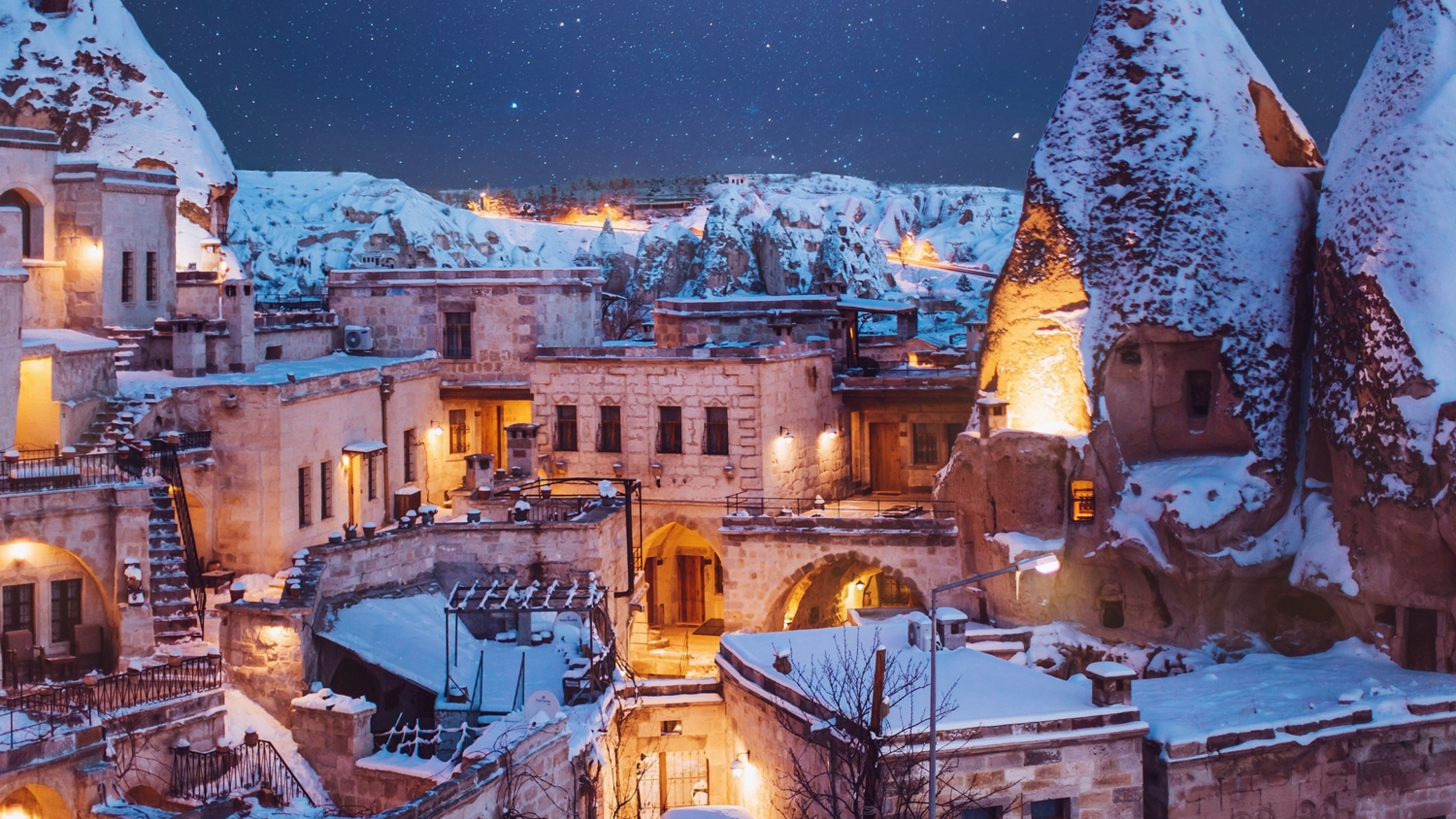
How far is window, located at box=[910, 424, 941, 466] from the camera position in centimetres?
4591

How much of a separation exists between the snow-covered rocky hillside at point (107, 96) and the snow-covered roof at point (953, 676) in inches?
1445

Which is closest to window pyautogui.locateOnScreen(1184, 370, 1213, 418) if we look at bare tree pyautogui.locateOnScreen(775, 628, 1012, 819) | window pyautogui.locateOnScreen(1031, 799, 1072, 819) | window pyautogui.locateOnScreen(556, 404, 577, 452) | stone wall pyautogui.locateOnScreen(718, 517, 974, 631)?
stone wall pyautogui.locateOnScreen(718, 517, 974, 631)

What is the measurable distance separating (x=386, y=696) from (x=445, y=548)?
524cm

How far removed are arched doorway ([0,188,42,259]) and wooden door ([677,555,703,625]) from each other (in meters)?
18.7

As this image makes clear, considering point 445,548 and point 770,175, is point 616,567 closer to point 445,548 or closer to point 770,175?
point 445,548

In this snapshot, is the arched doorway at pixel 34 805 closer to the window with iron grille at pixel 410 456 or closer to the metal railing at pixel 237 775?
the metal railing at pixel 237 775

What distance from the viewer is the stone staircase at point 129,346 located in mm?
36281

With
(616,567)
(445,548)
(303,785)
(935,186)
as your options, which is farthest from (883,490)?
(935,186)

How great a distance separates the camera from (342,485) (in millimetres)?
37531

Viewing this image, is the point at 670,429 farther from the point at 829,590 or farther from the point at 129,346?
the point at 129,346

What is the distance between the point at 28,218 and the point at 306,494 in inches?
413

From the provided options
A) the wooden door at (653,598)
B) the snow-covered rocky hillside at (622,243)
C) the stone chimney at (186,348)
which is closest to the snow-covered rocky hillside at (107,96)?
the snow-covered rocky hillside at (622,243)

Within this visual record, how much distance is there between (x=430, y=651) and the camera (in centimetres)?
2992

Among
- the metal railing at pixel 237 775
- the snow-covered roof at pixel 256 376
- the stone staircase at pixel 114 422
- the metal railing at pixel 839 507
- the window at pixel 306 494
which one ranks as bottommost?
the metal railing at pixel 237 775
